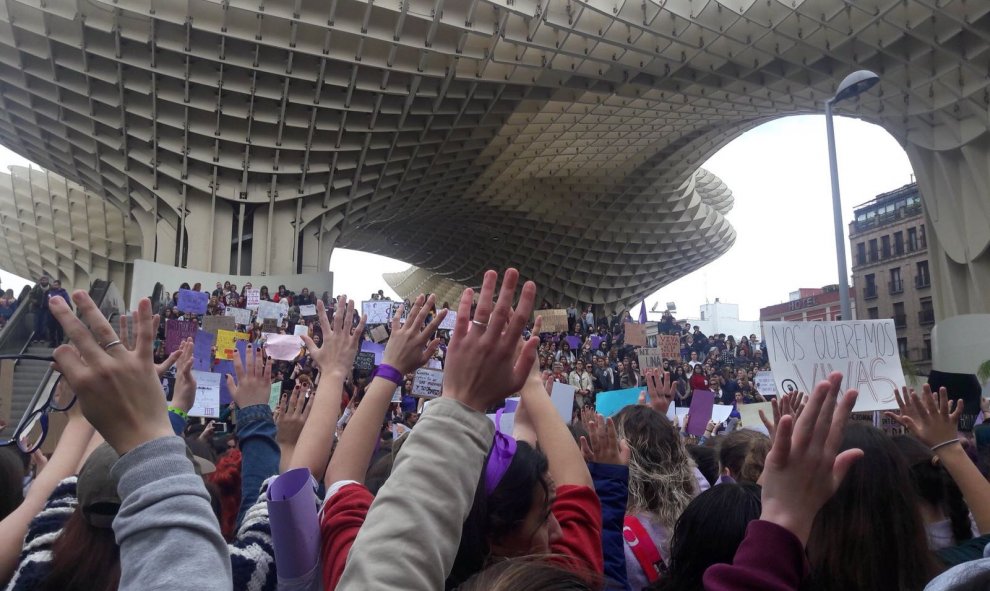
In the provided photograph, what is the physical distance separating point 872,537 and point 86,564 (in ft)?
6.49

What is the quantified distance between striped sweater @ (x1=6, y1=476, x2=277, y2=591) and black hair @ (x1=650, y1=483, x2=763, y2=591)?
42.8 inches

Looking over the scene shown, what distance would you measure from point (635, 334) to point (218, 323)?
12.6m

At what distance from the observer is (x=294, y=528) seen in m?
→ 1.79

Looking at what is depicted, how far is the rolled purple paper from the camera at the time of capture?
1784 mm

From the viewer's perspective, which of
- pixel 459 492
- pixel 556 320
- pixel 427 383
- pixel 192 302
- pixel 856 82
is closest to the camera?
pixel 459 492

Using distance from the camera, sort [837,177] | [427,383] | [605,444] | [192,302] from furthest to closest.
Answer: [192,302] → [837,177] → [427,383] → [605,444]

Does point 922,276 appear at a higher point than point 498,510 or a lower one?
higher

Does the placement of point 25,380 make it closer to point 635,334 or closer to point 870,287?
Answer: point 635,334

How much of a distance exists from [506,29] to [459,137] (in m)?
6.52

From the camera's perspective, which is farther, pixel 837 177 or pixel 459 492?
pixel 837 177

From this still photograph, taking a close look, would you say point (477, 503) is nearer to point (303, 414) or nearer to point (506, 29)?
point (303, 414)

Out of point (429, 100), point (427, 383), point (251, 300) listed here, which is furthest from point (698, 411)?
point (429, 100)

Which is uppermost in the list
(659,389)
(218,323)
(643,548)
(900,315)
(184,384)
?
(900,315)

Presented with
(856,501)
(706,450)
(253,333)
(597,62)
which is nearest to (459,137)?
(597,62)
